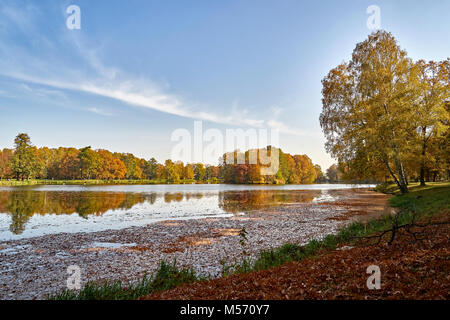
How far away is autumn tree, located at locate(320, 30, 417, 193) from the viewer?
2406 centimetres

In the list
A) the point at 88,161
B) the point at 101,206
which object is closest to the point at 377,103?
the point at 101,206

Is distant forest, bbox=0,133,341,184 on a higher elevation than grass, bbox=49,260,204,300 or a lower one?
higher

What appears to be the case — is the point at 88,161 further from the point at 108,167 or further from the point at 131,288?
the point at 131,288

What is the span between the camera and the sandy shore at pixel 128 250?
8.28 m

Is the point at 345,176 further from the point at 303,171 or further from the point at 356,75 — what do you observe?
the point at 303,171

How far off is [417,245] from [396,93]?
21665mm

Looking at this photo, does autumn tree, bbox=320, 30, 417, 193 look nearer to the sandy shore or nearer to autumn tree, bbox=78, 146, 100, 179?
the sandy shore

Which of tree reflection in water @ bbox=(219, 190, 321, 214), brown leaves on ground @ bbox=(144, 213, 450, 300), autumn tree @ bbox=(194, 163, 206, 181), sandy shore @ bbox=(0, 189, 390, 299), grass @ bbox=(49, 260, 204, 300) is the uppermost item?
autumn tree @ bbox=(194, 163, 206, 181)

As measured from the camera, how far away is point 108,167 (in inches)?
4648

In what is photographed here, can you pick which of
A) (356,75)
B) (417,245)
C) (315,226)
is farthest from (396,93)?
(417,245)

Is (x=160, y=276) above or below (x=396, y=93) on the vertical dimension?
below

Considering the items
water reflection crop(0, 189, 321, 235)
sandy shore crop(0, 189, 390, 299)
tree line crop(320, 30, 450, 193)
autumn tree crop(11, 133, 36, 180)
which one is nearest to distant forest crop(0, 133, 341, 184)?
autumn tree crop(11, 133, 36, 180)

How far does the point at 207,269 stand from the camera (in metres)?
8.88

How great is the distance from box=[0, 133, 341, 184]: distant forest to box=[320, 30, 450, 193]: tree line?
83.2m
